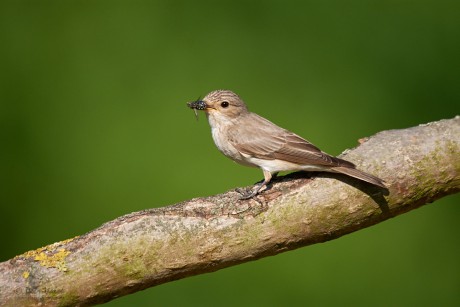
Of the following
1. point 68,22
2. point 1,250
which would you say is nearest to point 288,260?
point 1,250

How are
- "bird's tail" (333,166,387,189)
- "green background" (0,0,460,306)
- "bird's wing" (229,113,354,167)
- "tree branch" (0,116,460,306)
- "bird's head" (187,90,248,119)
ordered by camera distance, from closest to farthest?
"tree branch" (0,116,460,306), "bird's tail" (333,166,387,189), "bird's wing" (229,113,354,167), "bird's head" (187,90,248,119), "green background" (0,0,460,306)

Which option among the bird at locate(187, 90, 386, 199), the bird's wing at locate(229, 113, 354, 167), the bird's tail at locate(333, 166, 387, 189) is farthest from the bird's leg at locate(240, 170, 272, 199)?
the bird's tail at locate(333, 166, 387, 189)

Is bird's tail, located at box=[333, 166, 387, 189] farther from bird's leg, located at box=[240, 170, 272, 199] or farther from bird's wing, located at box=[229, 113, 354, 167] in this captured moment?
bird's leg, located at box=[240, 170, 272, 199]

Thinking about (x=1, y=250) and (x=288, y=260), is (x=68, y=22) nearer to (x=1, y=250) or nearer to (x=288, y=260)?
(x=1, y=250)

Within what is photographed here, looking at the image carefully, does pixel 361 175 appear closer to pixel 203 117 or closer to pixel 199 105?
pixel 199 105

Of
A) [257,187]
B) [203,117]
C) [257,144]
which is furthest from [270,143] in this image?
[203,117]

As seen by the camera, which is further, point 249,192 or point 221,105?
point 221,105
